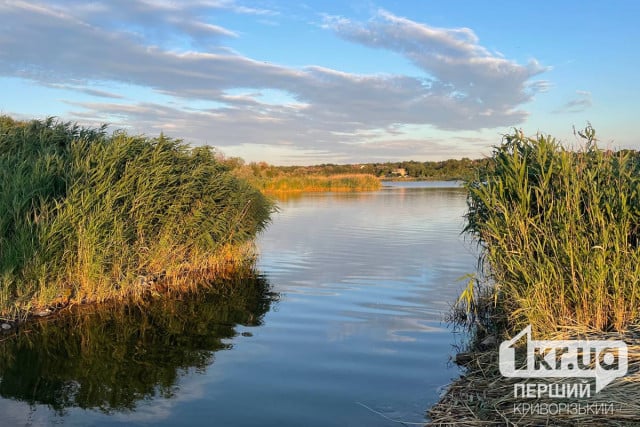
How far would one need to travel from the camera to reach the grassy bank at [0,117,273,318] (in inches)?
381

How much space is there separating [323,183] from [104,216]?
64715 mm

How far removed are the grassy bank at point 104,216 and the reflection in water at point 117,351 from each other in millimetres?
790

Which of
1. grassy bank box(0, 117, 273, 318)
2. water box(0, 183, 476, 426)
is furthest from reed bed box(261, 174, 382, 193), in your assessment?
water box(0, 183, 476, 426)

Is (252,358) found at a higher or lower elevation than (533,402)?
lower

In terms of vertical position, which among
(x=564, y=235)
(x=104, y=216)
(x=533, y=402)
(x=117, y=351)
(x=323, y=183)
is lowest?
(x=117, y=351)

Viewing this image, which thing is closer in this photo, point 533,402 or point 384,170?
point 533,402

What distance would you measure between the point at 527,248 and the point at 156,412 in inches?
221

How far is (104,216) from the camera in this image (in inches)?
427

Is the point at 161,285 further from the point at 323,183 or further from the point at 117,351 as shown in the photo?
the point at 323,183

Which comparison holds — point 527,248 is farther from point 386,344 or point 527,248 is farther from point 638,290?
point 386,344

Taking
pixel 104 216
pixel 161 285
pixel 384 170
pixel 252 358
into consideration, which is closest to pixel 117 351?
pixel 252 358

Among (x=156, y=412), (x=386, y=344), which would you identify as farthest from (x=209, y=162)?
(x=156, y=412)

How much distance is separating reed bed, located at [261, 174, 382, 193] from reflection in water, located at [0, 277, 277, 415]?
55.2 meters

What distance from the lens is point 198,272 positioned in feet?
49.3
